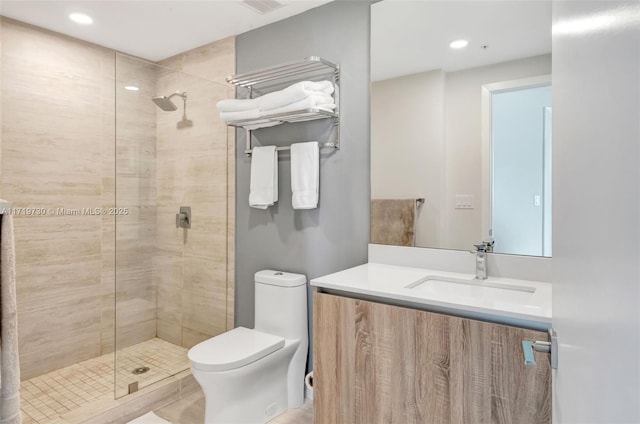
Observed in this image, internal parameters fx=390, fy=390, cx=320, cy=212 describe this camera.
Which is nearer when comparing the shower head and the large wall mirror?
the large wall mirror

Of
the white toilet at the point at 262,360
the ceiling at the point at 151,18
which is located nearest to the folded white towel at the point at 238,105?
the ceiling at the point at 151,18

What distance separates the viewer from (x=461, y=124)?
1841mm

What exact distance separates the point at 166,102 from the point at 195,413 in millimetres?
1945

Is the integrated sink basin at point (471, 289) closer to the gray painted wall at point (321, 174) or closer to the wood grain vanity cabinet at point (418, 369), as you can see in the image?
the wood grain vanity cabinet at point (418, 369)

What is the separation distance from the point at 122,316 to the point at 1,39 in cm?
185

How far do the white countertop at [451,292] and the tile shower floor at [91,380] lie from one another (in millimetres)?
1447

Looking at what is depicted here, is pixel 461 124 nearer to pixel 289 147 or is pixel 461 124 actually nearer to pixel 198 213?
pixel 289 147

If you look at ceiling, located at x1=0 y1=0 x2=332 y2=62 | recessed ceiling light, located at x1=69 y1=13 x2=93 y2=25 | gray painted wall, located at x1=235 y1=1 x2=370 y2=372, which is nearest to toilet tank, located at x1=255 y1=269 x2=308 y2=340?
gray painted wall, located at x1=235 y1=1 x2=370 y2=372

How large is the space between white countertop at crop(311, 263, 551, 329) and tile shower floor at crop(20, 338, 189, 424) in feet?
4.75

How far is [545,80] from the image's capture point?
1609 mm

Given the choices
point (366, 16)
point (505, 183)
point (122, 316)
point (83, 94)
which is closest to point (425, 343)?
point (505, 183)

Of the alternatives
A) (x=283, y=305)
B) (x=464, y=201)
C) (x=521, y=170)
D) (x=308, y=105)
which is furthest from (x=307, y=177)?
(x=521, y=170)

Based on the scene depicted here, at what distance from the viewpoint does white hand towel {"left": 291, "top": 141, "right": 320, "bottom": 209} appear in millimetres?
2182

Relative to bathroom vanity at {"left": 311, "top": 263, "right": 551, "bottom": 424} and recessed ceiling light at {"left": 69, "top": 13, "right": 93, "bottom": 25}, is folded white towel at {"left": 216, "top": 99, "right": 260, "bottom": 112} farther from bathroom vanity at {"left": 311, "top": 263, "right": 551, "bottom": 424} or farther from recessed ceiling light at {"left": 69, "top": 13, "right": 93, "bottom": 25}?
bathroom vanity at {"left": 311, "top": 263, "right": 551, "bottom": 424}
